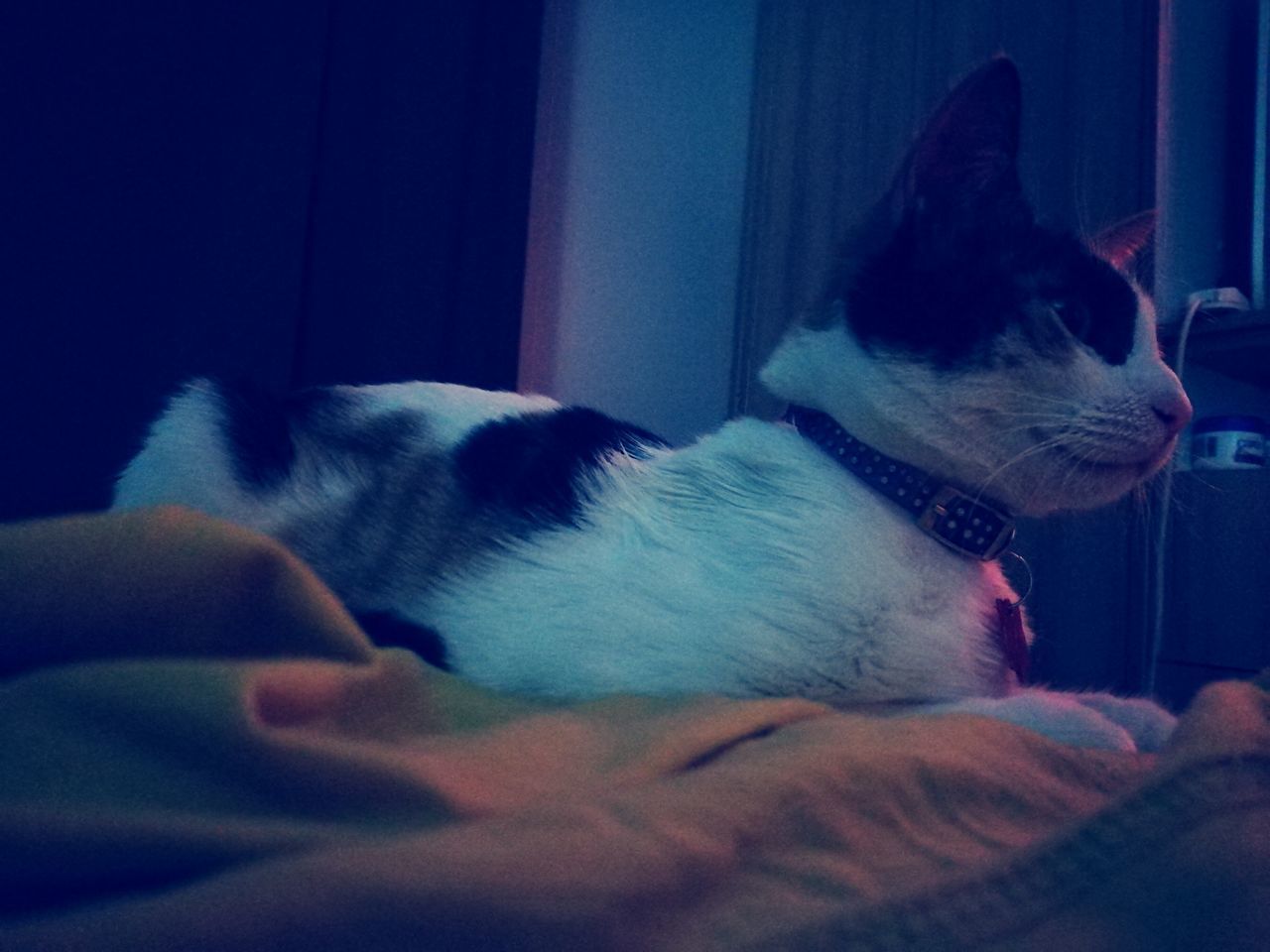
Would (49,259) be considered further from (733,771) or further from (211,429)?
(733,771)

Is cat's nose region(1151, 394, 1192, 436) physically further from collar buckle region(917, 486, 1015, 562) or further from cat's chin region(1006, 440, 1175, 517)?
collar buckle region(917, 486, 1015, 562)

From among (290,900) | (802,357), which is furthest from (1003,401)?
(290,900)

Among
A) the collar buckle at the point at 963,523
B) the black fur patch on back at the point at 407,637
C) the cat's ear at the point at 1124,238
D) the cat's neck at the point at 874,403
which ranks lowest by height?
the black fur patch on back at the point at 407,637

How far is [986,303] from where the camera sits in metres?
0.77

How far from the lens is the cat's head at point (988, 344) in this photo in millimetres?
754

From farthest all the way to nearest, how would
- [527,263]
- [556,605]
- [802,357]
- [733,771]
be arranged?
[527,263] < [802,357] < [556,605] < [733,771]

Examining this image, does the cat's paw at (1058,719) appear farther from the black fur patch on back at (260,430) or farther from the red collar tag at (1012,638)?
the black fur patch on back at (260,430)

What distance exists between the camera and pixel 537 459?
911 millimetres

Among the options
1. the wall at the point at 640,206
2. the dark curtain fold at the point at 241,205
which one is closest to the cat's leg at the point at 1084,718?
the dark curtain fold at the point at 241,205

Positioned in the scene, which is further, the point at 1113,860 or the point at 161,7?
the point at 161,7

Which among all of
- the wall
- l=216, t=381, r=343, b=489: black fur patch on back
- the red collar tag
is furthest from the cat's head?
the wall

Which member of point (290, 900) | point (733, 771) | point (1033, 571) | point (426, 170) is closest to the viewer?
point (290, 900)

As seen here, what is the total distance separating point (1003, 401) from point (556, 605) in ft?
1.59

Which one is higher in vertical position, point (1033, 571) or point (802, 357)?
point (802, 357)
